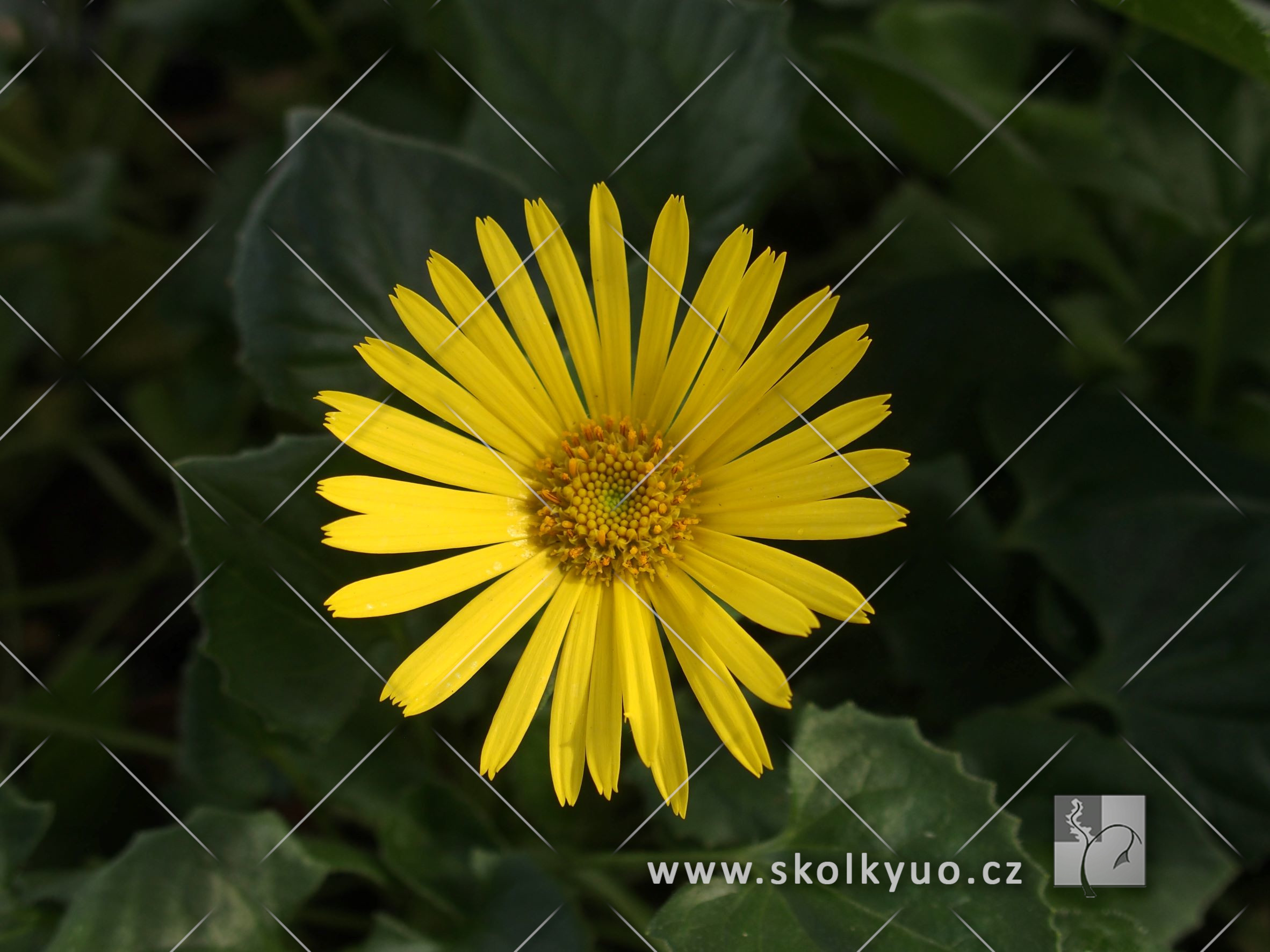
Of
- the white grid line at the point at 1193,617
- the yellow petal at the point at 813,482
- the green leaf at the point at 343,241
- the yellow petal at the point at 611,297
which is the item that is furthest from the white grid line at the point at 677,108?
the white grid line at the point at 1193,617

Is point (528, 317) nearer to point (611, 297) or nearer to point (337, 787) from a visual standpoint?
point (611, 297)

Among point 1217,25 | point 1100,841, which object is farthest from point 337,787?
point 1217,25

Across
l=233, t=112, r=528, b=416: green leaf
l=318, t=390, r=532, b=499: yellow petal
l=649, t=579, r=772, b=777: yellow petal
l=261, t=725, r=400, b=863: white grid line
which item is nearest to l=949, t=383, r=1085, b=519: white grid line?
l=649, t=579, r=772, b=777: yellow petal

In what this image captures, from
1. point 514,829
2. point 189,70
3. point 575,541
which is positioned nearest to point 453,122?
point 189,70

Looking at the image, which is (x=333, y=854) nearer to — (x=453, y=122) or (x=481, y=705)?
(x=481, y=705)

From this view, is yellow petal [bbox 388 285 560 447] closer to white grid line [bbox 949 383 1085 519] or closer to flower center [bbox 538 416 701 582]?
flower center [bbox 538 416 701 582]

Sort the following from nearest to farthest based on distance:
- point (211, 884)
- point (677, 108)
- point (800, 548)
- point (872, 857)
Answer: point (872, 857) → point (211, 884) → point (800, 548) → point (677, 108)
